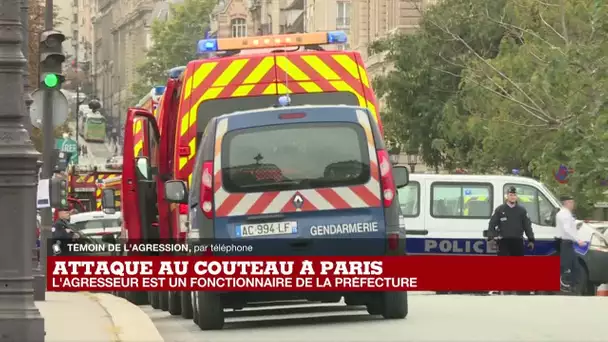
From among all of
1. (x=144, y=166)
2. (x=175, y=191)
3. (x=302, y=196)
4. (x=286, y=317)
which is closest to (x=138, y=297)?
(x=144, y=166)

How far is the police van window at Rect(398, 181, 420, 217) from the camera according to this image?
91.1 ft

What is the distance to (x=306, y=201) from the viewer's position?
612 inches

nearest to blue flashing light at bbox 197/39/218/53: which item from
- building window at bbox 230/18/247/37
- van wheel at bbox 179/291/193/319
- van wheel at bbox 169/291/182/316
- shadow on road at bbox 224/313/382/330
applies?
van wheel at bbox 169/291/182/316

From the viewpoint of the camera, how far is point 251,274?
15.7 metres

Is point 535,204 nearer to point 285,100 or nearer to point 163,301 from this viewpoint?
point 163,301

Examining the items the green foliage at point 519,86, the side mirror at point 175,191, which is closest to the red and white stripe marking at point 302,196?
the side mirror at point 175,191

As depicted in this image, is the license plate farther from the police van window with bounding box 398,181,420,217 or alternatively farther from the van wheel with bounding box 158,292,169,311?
the police van window with bounding box 398,181,420,217

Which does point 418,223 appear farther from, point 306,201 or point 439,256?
point 306,201

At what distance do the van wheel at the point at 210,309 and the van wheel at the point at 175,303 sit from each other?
3511 millimetres

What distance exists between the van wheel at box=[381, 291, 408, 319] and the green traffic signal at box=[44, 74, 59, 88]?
8469 mm

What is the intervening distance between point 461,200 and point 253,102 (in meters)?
9.28

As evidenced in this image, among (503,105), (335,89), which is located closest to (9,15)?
(335,89)

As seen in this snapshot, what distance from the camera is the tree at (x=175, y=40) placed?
166 m

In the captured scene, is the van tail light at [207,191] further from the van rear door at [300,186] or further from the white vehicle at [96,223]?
the white vehicle at [96,223]
